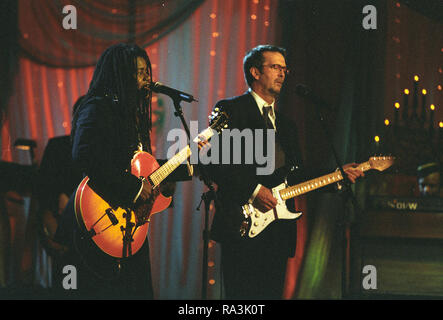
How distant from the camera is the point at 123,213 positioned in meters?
2.48

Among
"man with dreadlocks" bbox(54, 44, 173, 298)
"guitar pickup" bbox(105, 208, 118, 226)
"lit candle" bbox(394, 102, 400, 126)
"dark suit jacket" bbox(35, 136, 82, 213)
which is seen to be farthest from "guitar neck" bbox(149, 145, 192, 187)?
"lit candle" bbox(394, 102, 400, 126)

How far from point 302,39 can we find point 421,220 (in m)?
1.92

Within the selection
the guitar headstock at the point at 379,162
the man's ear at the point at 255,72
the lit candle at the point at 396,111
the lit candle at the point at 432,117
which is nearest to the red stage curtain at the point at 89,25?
the man's ear at the point at 255,72

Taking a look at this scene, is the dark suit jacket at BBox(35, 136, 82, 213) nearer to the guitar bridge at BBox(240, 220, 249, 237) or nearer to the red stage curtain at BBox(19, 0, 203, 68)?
the red stage curtain at BBox(19, 0, 203, 68)

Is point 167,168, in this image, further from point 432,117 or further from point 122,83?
point 432,117

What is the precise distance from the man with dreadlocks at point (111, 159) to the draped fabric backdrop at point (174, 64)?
1637 millimetres

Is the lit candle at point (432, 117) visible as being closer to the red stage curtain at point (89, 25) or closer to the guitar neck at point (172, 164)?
the red stage curtain at point (89, 25)

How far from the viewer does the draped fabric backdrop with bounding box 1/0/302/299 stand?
4.11 meters

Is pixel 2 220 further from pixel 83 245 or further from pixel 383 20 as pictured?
pixel 383 20

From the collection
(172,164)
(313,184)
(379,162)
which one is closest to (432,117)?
(379,162)

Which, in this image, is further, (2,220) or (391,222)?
(2,220)

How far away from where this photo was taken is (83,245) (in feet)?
7.65

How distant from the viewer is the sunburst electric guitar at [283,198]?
106 inches

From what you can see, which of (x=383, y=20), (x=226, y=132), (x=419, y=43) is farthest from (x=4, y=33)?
(x=419, y=43)
